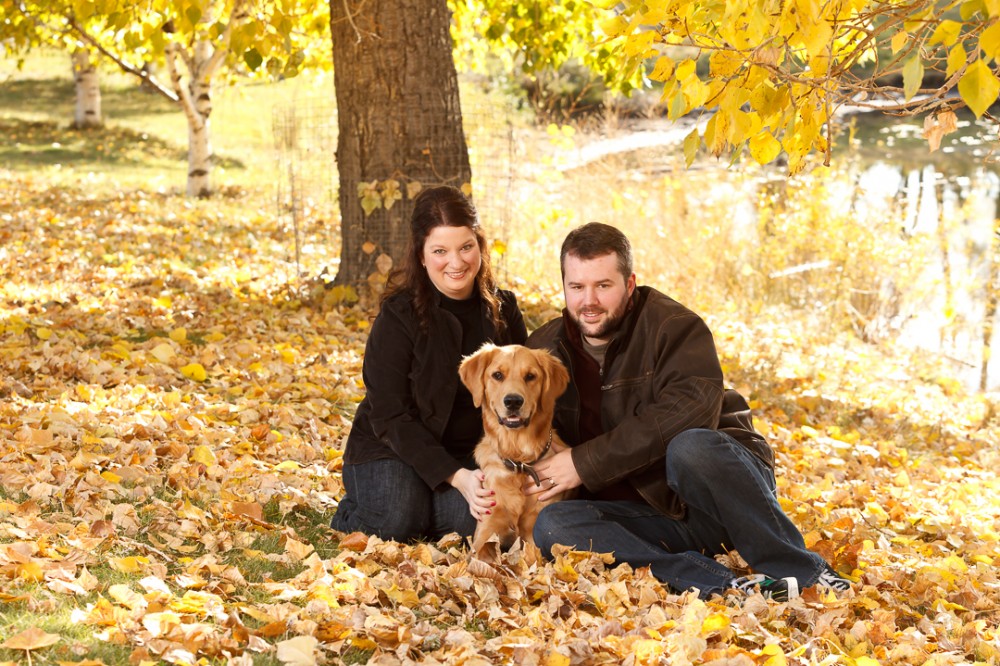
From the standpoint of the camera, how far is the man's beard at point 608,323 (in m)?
3.91

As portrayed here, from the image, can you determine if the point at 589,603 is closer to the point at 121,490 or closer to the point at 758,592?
the point at 758,592

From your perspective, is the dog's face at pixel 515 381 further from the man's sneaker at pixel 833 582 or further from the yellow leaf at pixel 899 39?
the yellow leaf at pixel 899 39

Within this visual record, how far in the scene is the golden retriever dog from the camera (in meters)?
3.80

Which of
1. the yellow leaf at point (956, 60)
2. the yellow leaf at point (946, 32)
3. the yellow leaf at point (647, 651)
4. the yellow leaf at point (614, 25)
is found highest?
the yellow leaf at point (614, 25)

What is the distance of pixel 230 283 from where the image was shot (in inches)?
344

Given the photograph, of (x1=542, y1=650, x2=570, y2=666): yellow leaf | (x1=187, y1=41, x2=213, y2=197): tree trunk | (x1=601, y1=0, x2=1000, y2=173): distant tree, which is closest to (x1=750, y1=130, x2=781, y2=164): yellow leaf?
(x1=601, y1=0, x2=1000, y2=173): distant tree

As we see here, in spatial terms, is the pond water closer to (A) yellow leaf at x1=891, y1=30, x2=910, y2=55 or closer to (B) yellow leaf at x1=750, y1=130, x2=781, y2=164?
(B) yellow leaf at x1=750, y1=130, x2=781, y2=164

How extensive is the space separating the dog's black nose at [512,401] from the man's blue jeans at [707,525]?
43 cm

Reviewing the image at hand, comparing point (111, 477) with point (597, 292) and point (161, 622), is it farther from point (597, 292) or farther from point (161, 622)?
point (597, 292)

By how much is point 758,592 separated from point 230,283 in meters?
6.33

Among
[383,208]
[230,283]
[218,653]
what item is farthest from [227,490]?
[230,283]

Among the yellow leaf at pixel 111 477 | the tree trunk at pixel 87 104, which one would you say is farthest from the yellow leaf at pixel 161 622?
the tree trunk at pixel 87 104

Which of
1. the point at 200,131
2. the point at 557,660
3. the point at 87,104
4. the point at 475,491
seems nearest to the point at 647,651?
the point at 557,660

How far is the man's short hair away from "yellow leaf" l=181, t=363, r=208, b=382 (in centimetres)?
305
